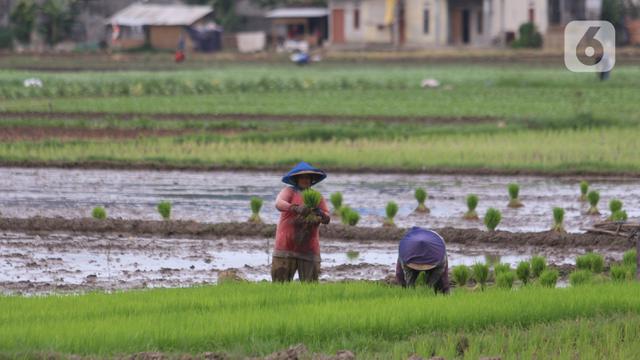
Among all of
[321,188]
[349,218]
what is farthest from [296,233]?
[321,188]

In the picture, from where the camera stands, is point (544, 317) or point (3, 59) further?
point (3, 59)

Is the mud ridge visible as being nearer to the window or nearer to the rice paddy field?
the rice paddy field

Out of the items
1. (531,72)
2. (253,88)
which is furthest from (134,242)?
(531,72)

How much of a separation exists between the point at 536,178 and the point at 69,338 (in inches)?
604

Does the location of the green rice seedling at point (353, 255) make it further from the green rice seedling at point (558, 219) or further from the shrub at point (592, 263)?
the shrub at point (592, 263)

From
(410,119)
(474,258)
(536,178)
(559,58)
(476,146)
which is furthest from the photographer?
(559,58)

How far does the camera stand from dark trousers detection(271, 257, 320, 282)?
36.6 feet

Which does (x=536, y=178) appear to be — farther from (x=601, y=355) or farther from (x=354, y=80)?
(x=354, y=80)

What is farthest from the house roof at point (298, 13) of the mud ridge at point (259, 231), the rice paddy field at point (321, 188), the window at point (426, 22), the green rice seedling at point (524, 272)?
the green rice seedling at point (524, 272)

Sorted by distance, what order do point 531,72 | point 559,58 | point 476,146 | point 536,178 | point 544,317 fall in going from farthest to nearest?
point 559,58
point 531,72
point 476,146
point 536,178
point 544,317

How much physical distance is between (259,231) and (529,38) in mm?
44931

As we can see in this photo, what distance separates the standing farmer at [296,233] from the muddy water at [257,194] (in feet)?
19.4

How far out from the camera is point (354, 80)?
46250mm

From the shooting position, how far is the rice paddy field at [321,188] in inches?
334
